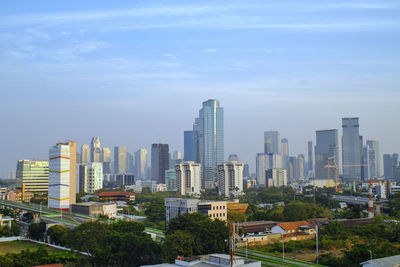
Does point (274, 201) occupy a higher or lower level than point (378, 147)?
lower

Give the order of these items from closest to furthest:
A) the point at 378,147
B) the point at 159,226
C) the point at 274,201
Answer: the point at 159,226 → the point at 274,201 → the point at 378,147

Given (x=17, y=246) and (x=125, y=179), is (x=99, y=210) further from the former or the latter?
(x=125, y=179)

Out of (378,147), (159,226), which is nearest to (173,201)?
(159,226)

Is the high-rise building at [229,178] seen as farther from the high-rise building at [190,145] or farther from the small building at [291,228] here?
the high-rise building at [190,145]

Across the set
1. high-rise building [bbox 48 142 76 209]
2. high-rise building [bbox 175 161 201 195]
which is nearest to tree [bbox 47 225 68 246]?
high-rise building [bbox 48 142 76 209]

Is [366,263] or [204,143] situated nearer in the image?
[366,263]

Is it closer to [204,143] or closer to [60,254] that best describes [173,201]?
[60,254]

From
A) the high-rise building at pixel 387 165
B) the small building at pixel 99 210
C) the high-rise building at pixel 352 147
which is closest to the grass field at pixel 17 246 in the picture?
the small building at pixel 99 210

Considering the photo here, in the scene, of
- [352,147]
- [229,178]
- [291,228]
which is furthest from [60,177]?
[352,147]
